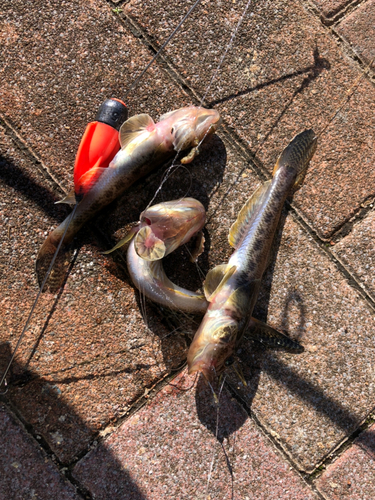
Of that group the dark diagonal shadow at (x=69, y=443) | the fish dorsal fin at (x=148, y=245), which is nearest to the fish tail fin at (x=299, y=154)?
the fish dorsal fin at (x=148, y=245)

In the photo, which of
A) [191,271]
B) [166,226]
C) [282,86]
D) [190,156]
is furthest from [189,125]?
[191,271]

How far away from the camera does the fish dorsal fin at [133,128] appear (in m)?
3.41

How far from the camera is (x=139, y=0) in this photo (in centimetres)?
385

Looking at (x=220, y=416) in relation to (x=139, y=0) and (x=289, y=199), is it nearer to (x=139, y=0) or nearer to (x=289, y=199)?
Result: (x=289, y=199)

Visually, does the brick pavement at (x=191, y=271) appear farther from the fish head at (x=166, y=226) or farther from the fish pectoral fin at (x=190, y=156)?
the fish head at (x=166, y=226)

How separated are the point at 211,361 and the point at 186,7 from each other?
3.33 m

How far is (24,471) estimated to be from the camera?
127 inches

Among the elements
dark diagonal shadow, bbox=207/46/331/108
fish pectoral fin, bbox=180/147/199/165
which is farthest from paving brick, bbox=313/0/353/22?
fish pectoral fin, bbox=180/147/199/165

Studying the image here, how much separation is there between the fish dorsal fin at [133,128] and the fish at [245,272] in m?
1.11

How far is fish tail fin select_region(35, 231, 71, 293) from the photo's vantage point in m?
3.42

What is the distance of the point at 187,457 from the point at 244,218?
2.11 meters

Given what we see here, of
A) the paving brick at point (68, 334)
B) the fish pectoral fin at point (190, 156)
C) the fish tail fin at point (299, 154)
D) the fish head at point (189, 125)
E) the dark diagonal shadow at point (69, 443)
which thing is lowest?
the dark diagonal shadow at point (69, 443)

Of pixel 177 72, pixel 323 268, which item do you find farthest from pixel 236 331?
pixel 177 72

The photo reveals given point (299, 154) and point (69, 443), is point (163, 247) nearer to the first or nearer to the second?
point (299, 154)
